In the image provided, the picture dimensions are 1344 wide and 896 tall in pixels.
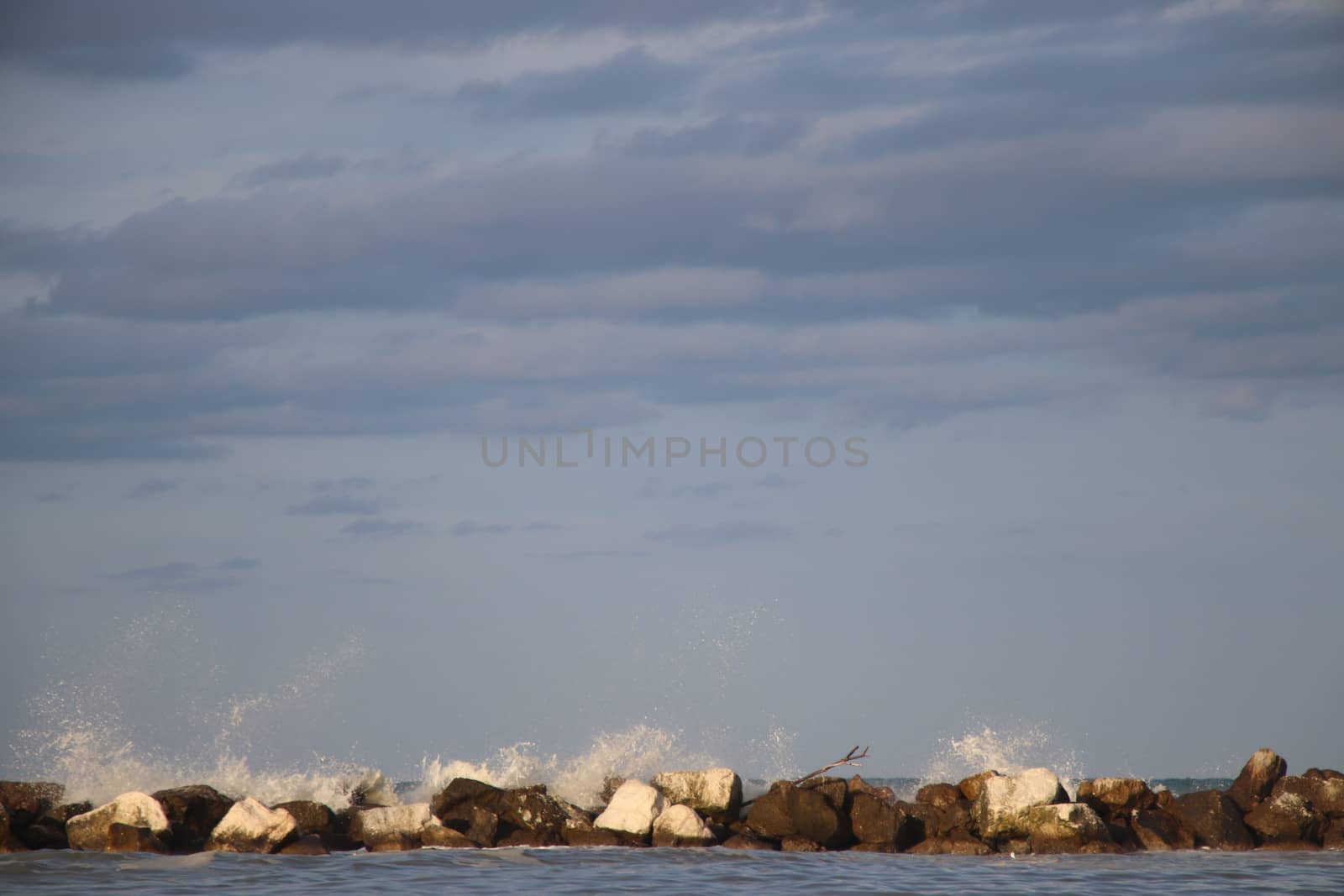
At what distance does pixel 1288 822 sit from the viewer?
965 inches

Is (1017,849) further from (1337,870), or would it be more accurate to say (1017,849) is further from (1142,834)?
(1337,870)

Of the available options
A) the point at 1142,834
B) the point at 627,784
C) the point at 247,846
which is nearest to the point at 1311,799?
the point at 1142,834

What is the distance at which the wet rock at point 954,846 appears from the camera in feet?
77.1

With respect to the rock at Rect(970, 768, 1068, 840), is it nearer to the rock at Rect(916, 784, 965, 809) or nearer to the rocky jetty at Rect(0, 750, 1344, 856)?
the rocky jetty at Rect(0, 750, 1344, 856)


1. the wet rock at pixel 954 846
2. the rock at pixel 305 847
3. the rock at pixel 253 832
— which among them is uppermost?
the rock at pixel 253 832

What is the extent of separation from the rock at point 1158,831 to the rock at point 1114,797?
178 millimetres

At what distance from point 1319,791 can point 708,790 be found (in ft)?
35.6

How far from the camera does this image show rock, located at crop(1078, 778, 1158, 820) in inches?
978

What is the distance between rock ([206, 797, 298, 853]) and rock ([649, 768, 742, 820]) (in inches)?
245

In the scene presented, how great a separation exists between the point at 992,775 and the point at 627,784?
244 inches

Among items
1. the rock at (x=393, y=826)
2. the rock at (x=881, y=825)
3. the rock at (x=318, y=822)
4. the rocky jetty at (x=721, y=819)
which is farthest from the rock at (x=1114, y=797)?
the rock at (x=318, y=822)

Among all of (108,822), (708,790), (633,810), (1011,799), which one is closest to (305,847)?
(108,822)

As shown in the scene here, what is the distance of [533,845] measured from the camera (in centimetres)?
2353

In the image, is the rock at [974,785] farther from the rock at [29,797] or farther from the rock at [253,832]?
the rock at [29,797]
